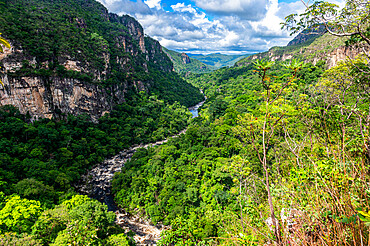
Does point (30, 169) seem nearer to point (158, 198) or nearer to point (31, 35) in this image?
point (158, 198)

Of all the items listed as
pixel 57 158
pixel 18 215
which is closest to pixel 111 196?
pixel 57 158

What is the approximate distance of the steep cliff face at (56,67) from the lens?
111ft

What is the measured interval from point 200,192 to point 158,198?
6186 mm

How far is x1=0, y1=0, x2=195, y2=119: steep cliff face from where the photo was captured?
33969 mm

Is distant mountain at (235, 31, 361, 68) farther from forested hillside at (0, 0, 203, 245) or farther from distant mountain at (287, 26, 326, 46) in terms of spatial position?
forested hillside at (0, 0, 203, 245)

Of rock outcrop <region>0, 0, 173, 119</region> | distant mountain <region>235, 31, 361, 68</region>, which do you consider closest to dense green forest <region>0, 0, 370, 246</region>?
rock outcrop <region>0, 0, 173, 119</region>

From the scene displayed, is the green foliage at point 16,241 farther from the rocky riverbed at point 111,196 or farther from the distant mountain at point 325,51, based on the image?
the distant mountain at point 325,51

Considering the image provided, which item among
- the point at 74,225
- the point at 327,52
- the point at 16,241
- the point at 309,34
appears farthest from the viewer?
the point at 327,52

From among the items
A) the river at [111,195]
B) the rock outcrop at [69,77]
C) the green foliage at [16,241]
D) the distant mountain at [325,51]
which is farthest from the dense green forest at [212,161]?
the distant mountain at [325,51]

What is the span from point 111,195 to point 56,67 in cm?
3143

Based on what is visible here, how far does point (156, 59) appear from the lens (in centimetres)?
11519

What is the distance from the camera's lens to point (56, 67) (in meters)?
40.0

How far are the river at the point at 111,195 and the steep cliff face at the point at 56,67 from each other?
15.9m

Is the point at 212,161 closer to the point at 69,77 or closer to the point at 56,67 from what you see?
the point at 69,77
